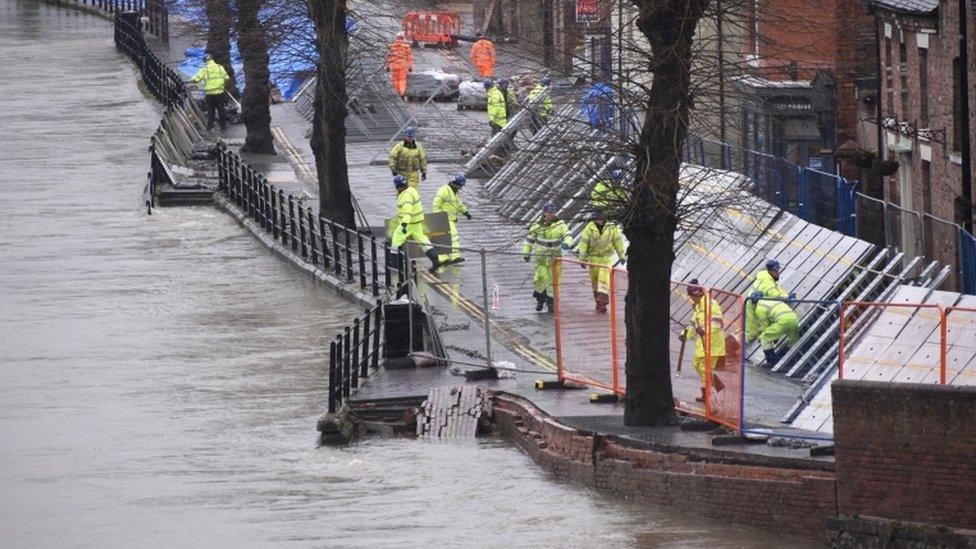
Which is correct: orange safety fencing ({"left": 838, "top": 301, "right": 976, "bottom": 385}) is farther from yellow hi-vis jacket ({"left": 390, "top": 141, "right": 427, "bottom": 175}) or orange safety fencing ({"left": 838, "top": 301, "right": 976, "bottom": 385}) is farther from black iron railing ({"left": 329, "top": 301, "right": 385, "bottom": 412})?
yellow hi-vis jacket ({"left": 390, "top": 141, "right": 427, "bottom": 175})

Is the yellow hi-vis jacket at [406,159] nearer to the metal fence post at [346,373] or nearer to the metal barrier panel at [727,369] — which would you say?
the metal fence post at [346,373]

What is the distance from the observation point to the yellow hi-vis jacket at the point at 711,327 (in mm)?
22672

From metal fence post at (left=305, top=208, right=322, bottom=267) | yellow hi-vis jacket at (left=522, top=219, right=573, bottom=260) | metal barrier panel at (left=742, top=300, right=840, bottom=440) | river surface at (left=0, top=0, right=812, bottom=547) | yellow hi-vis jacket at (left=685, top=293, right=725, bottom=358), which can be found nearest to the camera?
river surface at (left=0, top=0, right=812, bottom=547)

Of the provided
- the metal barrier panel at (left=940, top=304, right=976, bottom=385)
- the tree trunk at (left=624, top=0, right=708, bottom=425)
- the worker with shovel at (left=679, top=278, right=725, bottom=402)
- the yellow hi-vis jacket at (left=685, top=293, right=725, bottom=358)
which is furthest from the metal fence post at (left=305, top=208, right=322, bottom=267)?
the metal barrier panel at (left=940, top=304, right=976, bottom=385)

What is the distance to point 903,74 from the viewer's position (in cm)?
3891

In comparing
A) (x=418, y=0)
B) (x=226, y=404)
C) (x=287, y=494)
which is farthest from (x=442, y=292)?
(x=418, y=0)

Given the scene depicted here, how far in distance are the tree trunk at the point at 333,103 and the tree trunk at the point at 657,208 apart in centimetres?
1749

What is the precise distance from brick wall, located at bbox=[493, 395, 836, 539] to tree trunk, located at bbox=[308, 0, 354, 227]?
16.9 m

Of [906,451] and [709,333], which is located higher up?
[709,333]

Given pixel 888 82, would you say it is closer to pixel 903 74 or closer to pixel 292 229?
pixel 903 74

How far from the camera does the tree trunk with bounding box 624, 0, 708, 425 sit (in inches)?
873

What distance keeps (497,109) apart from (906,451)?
98.1ft

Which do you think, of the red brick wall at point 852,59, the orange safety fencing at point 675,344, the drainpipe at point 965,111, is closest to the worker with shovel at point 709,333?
the orange safety fencing at point 675,344

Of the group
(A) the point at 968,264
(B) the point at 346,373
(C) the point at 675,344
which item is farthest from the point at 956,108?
(B) the point at 346,373
